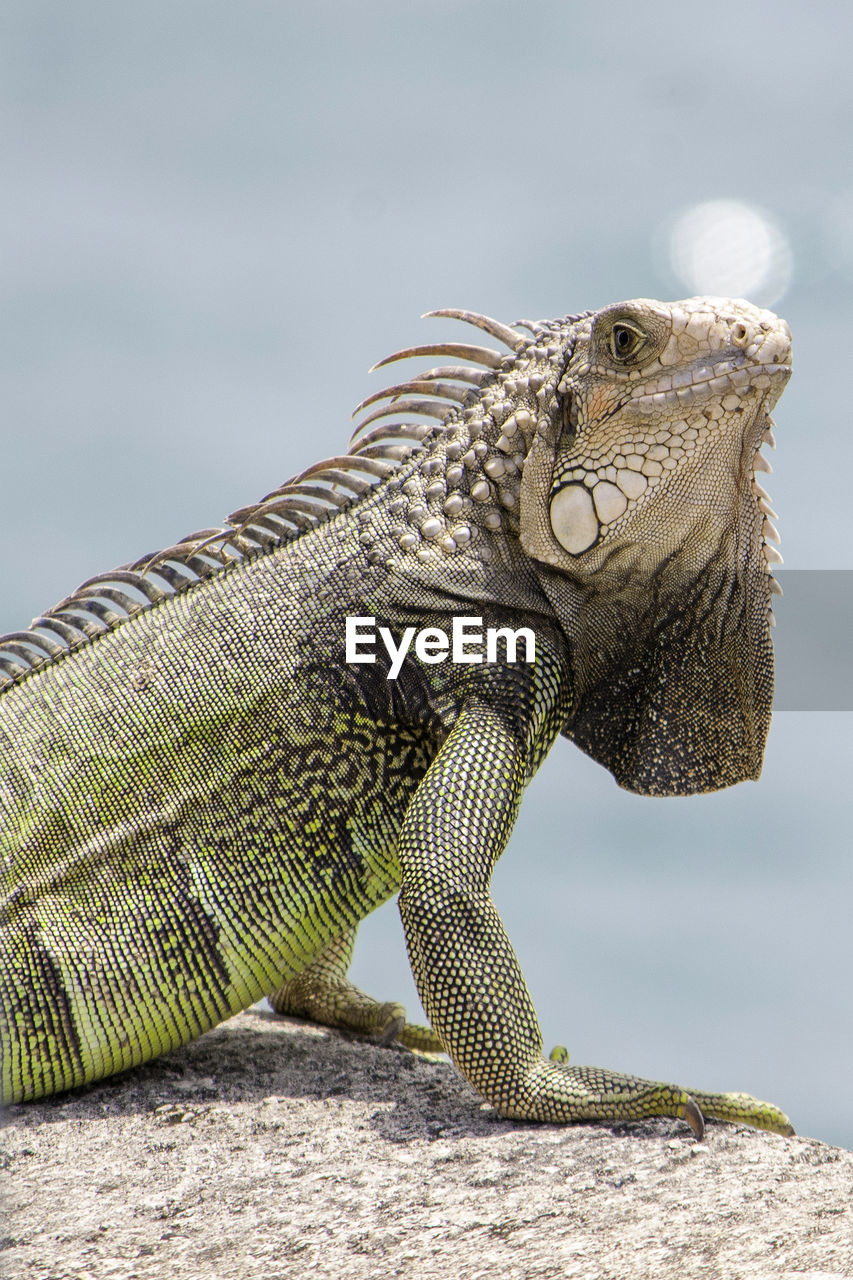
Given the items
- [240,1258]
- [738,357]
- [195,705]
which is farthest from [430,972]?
[738,357]

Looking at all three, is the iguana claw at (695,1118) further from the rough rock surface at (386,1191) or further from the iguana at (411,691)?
the iguana at (411,691)

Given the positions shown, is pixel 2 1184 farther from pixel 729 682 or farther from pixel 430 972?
pixel 729 682

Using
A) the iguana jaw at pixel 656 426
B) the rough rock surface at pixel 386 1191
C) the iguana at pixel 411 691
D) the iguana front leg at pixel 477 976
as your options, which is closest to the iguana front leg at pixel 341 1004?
the rough rock surface at pixel 386 1191

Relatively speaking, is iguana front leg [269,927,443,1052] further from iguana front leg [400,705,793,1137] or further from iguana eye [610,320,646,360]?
iguana eye [610,320,646,360]

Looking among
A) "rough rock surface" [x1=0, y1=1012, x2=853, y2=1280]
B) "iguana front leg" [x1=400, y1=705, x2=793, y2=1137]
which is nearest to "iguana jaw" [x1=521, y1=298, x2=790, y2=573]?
"iguana front leg" [x1=400, y1=705, x2=793, y2=1137]

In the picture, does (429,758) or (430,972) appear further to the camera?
(429,758)
